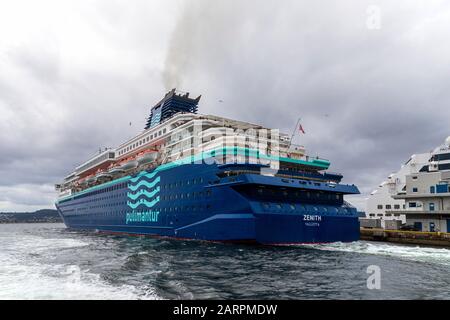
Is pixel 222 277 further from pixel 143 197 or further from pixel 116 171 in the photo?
pixel 116 171

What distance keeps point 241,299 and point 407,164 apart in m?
67.5

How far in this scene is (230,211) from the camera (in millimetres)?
27359

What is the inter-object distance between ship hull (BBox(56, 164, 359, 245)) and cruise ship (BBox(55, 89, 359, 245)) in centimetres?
8

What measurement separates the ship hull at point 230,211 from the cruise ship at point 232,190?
77 mm

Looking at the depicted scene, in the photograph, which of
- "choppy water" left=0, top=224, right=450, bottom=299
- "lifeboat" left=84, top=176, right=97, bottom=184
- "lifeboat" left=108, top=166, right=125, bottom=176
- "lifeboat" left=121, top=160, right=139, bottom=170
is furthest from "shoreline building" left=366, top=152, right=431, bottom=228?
"lifeboat" left=84, top=176, right=97, bottom=184

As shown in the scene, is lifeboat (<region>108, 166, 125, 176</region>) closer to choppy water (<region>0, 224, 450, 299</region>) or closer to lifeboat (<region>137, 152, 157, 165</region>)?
lifeboat (<region>137, 152, 157, 165</region>)

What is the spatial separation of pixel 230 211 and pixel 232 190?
5.78 ft

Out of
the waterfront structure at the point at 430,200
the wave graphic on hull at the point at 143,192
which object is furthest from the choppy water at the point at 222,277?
the waterfront structure at the point at 430,200

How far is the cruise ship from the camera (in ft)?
88.3

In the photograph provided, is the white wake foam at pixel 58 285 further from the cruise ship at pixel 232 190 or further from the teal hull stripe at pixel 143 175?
the teal hull stripe at pixel 143 175

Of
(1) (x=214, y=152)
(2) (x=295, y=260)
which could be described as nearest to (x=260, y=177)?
(1) (x=214, y=152)

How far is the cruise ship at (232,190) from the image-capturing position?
26.9 m

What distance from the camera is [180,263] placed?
59.7 feet
